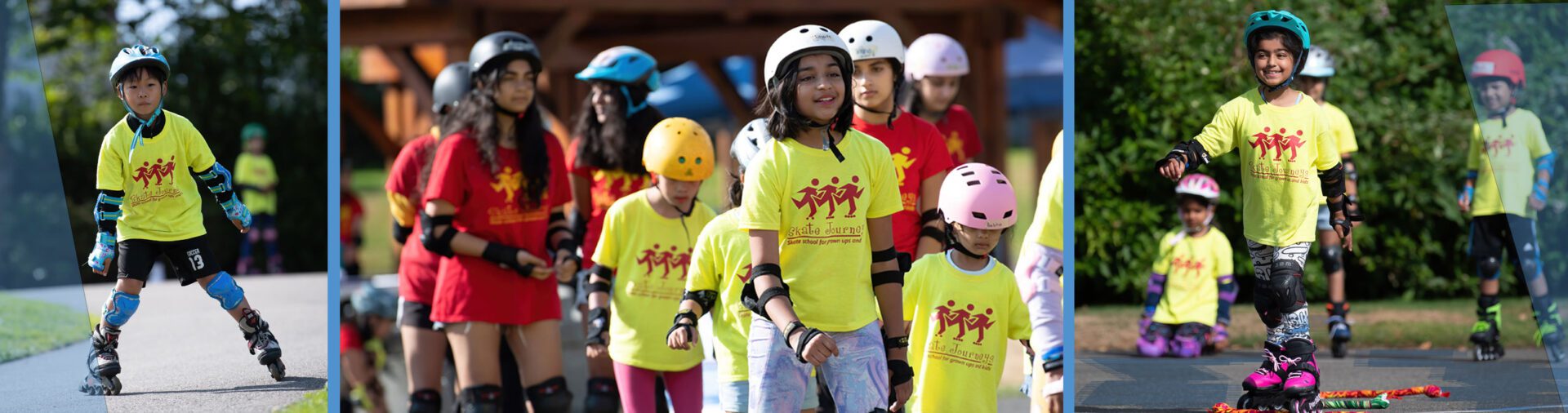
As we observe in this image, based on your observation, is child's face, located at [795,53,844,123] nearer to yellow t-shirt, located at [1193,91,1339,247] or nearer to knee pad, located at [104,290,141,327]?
yellow t-shirt, located at [1193,91,1339,247]

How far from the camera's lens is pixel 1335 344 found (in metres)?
7.74

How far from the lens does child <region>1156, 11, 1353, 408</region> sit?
17.1 feet

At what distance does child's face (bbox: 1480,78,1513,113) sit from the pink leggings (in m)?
4.01

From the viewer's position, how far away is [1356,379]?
269 inches

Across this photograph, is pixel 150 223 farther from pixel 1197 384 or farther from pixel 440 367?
pixel 1197 384

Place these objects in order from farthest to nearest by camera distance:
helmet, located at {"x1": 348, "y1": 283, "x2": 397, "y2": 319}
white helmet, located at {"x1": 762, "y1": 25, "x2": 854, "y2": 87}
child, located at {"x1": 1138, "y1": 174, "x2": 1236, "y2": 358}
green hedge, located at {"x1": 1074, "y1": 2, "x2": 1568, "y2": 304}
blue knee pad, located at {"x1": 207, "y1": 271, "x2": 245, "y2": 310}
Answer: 1. green hedge, located at {"x1": 1074, "y1": 2, "x2": 1568, "y2": 304}
2. helmet, located at {"x1": 348, "y1": 283, "x2": 397, "y2": 319}
3. child, located at {"x1": 1138, "y1": 174, "x2": 1236, "y2": 358}
4. blue knee pad, located at {"x1": 207, "y1": 271, "x2": 245, "y2": 310}
5. white helmet, located at {"x1": 762, "y1": 25, "x2": 854, "y2": 87}

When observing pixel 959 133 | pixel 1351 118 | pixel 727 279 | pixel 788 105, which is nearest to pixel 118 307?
pixel 727 279

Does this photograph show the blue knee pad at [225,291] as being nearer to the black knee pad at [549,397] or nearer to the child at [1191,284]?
the black knee pad at [549,397]

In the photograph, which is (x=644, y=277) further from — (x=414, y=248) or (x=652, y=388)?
(x=414, y=248)

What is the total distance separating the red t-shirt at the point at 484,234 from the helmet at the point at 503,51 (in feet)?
0.88

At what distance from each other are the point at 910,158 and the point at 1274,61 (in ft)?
4.02

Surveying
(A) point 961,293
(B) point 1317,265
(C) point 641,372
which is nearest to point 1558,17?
(B) point 1317,265

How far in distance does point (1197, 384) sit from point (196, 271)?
3.74m

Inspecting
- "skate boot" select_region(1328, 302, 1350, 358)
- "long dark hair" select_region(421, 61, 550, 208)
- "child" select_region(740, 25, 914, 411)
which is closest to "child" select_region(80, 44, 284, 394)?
"long dark hair" select_region(421, 61, 550, 208)
